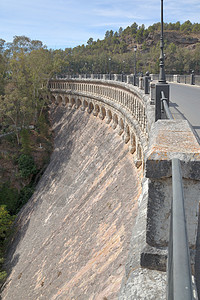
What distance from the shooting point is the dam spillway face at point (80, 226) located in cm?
1159

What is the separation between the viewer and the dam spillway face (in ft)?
A: 38.0

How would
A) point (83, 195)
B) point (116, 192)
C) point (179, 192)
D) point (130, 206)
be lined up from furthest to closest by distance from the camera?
1. point (83, 195)
2. point (116, 192)
3. point (130, 206)
4. point (179, 192)

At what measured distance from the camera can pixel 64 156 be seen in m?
32.1

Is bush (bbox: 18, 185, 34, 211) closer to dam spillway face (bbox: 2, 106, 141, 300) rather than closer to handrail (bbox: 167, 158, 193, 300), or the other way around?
dam spillway face (bbox: 2, 106, 141, 300)

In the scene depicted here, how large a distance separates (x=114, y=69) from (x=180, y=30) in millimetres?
52490

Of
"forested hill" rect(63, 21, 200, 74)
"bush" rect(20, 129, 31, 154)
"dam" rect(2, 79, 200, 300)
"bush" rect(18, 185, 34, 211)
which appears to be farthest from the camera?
"forested hill" rect(63, 21, 200, 74)

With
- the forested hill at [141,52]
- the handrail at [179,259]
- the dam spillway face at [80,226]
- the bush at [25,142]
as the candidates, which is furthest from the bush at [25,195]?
the handrail at [179,259]

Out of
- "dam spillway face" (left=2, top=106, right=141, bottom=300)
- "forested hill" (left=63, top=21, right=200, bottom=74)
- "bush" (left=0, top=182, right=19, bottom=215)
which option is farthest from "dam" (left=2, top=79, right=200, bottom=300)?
"forested hill" (left=63, top=21, right=200, bottom=74)

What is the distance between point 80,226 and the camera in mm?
17078

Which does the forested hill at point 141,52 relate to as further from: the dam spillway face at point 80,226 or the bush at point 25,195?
the bush at point 25,195

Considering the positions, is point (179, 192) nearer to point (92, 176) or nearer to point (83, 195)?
point (83, 195)

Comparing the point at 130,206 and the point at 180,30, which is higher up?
the point at 180,30

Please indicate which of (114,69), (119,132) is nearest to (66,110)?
(119,132)

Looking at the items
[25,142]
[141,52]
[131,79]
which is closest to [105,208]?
[131,79]
